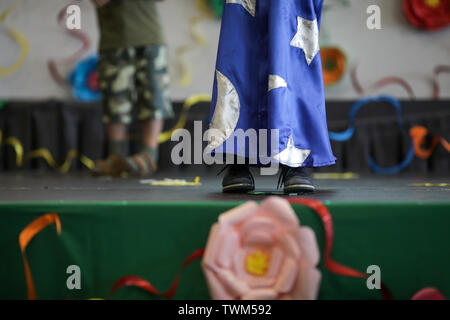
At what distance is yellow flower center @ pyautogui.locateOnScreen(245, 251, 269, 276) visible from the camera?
692mm

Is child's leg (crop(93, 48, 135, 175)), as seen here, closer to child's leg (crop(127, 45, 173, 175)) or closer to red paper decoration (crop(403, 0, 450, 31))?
child's leg (crop(127, 45, 173, 175))

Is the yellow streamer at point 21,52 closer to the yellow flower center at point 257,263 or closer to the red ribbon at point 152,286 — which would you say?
the red ribbon at point 152,286

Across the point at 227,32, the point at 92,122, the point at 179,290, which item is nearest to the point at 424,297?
the point at 179,290

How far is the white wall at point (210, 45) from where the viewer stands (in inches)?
108

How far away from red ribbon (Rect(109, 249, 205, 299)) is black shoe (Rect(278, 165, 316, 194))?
1.05 feet

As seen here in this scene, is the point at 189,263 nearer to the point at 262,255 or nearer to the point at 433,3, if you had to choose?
the point at 262,255

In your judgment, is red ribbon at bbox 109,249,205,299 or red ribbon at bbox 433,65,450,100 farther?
red ribbon at bbox 433,65,450,100

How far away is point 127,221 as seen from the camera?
74cm

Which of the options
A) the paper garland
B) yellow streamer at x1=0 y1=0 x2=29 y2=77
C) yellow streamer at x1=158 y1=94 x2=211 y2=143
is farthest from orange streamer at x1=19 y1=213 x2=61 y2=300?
yellow streamer at x1=0 y1=0 x2=29 y2=77

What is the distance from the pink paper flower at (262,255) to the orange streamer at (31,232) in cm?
25

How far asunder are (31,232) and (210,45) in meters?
2.18

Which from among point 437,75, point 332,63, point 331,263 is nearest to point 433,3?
point 437,75

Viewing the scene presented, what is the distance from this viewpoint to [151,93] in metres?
1.95

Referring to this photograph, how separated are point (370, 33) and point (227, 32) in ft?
6.51
